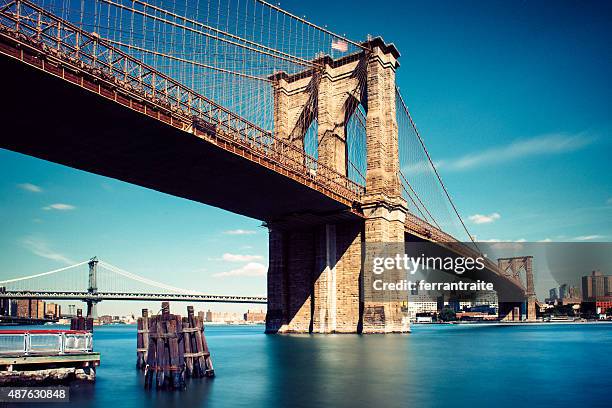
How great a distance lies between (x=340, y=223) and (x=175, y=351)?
110 feet

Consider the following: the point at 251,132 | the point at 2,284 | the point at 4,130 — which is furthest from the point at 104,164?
the point at 2,284

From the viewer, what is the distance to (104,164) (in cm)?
3525

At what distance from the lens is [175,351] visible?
57.7 ft

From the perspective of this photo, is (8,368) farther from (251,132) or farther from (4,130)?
(251,132)

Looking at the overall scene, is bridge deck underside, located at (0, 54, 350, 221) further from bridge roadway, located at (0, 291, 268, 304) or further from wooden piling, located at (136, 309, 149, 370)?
bridge roadway, located at (0, 291, 268, 304)

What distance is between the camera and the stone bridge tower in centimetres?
4809

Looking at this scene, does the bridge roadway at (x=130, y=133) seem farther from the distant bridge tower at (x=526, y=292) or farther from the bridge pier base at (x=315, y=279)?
the distant bridge tower at (x=526, y=292)

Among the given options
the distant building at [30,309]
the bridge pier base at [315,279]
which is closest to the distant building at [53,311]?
the distant building at [30,309]

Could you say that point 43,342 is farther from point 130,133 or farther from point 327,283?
point 327,283

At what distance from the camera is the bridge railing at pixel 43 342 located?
17.5 m

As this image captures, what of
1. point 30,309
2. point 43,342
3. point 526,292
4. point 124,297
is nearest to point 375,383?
point 43,342

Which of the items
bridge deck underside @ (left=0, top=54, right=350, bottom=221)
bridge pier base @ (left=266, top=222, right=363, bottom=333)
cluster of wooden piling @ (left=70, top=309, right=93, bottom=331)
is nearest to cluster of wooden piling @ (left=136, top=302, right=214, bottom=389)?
cluster of wooden piling @ (left=70, top=309, right=93, bottom=331)

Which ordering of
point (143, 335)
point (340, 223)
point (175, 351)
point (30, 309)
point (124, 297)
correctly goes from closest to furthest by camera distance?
point (175, 351), point (143, 335), point (340, 223), point (124, 297), point (30, 309)

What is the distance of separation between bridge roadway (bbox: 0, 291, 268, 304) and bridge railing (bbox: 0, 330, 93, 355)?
63365mm
